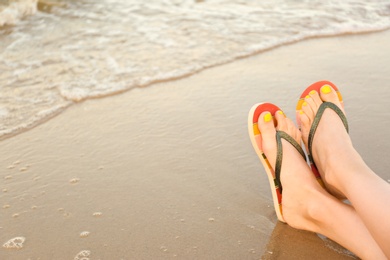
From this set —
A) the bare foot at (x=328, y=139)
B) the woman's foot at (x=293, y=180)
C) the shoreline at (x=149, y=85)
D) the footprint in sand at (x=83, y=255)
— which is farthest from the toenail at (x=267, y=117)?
the shoreline at (x=149, y=85)

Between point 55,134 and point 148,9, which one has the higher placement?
point 148,9

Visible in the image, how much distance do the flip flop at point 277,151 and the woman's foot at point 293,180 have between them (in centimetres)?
2

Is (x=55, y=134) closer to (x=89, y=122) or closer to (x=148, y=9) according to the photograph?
(x=89, y=122)

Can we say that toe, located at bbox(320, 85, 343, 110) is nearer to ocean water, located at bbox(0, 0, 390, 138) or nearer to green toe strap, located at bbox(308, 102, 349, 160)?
green toe strap, located at bbox(308, 102, 349, 160)

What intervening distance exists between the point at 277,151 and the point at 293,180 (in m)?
0.17

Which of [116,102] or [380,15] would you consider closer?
[116,102]

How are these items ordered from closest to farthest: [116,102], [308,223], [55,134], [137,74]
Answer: [308,223]
[55,134]
[116,102]
[137,74]

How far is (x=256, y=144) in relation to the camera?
96.1 inches

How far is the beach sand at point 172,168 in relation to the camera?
211 cm

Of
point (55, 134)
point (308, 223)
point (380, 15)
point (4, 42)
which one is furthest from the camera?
point (380, 15)

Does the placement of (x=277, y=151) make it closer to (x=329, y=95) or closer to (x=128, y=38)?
(x=329, y=95)

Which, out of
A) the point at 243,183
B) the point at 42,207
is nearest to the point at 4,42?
the point at 42,207

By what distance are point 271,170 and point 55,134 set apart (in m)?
1.38

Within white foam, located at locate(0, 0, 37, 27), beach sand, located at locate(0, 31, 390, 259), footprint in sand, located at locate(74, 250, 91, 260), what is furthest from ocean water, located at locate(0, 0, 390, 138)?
footprint in sand, located at locate(74, 250, 91, 260)
